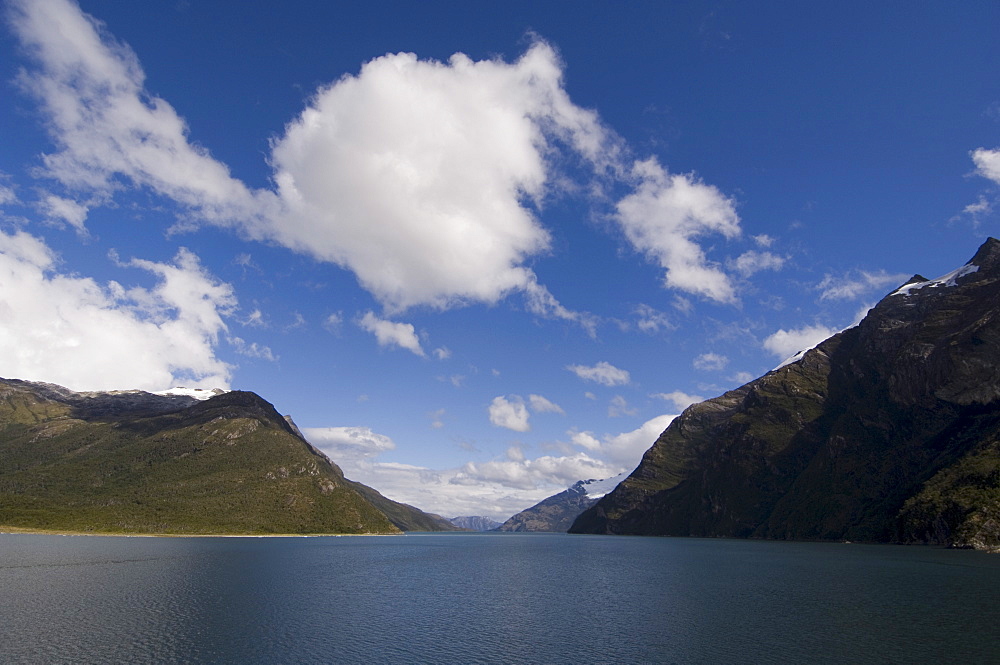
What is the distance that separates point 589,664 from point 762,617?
40.9 m

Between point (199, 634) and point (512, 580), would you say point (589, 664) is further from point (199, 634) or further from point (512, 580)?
point (512, 580)

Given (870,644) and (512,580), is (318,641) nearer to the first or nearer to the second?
(870,644)

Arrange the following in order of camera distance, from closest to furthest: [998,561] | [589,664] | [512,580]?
[589,664] → [512,580] → [998,561]

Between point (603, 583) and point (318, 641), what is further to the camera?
point (603, 583)

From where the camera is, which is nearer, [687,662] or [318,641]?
[687,662]

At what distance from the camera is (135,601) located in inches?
3716

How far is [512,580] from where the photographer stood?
141250 mm

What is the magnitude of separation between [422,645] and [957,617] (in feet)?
256

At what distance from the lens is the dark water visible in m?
63.9

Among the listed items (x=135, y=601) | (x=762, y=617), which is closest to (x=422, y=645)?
(x=762, y=617)

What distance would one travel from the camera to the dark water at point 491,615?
6391cm

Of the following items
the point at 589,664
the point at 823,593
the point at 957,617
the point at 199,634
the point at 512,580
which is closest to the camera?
the point at 589,664

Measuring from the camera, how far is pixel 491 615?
89312 millimetres

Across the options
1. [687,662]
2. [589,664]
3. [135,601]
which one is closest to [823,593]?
[687,662]
